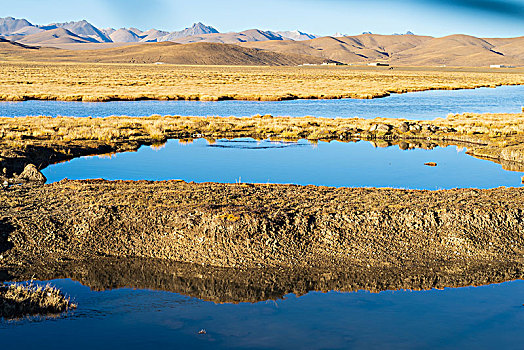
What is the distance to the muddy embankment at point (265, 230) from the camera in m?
12.7

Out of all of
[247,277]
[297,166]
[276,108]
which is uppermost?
[276,108]

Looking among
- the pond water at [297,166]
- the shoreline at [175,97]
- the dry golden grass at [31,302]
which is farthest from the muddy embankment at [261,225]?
the shoreline at [175,97]

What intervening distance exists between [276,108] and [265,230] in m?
40.4

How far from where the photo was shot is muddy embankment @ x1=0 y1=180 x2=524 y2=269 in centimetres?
1273

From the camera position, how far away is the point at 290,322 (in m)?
10.0

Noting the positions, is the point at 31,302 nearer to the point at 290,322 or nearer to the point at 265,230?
the point at 290,322

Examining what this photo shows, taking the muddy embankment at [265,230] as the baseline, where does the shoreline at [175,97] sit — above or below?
above

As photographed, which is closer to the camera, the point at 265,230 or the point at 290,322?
the point at 290,322

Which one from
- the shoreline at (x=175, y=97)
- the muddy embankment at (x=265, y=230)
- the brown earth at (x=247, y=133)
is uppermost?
the shoreline at (x=175, y=97)

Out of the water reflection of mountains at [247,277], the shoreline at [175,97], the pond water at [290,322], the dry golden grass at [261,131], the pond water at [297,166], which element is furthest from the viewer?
the shoreline at [175,97]

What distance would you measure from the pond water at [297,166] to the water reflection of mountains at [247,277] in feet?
25.1

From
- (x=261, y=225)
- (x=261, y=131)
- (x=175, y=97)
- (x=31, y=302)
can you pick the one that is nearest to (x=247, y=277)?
(x=261, y=225)

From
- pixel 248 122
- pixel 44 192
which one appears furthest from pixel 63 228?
pixel 248 122

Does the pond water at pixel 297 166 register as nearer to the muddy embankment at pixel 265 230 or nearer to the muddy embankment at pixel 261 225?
the muddy embankment at pixel 261 225
